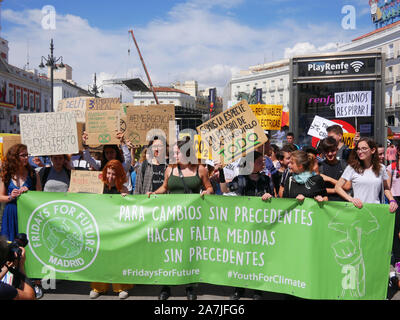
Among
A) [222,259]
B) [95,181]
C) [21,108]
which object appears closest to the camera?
[222,259]

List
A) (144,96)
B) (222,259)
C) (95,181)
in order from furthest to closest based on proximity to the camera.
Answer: (144,96) < (95,181) < (222,259)

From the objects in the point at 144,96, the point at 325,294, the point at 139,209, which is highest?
the point at 144,96

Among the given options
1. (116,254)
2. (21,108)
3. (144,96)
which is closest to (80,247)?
(116,254)

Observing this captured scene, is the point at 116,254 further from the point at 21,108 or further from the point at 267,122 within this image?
the point at 21,108

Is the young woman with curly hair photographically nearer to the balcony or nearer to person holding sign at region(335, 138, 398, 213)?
person holding sign at region(335, 138, 398, 213)

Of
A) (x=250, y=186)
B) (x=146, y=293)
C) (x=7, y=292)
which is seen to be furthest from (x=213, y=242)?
(x=7, y=292)

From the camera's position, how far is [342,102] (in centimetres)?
815

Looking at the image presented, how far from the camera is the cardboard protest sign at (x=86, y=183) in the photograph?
4582 mm

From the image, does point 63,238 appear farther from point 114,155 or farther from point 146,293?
point 114,155

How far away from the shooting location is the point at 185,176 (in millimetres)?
4434

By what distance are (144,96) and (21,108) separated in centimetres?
5789

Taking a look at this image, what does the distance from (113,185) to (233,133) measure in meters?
1.53

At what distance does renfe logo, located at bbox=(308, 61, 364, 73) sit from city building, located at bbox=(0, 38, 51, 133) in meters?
51.4

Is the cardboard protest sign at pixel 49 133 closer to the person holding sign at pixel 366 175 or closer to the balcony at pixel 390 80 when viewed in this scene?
the person holding sign at pixel 366 175
